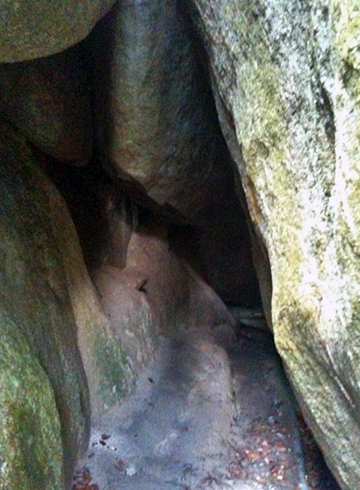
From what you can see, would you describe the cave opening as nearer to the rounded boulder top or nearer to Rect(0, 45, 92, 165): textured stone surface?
Rect(0, 45, 92, 165): textured stone surface

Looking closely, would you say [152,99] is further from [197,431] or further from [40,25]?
[197,431]

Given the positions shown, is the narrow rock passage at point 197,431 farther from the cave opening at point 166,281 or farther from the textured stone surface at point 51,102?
the textured stone surface at point 51,102

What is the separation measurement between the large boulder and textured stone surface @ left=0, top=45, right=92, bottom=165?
14 cm

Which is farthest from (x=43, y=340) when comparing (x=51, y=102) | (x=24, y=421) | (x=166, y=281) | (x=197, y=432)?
(x=166, y=281)

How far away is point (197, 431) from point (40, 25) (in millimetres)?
2733

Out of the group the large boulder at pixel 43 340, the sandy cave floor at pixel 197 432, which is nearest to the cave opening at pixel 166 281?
the sandy cave floor at pixel 197 432

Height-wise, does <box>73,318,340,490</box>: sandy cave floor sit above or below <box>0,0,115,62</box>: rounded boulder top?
below

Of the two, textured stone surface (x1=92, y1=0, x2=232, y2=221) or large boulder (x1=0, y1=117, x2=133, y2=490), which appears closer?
large boulder (x1=0, y1=117, x2=133, y2=490)

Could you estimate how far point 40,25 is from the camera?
7.00ft

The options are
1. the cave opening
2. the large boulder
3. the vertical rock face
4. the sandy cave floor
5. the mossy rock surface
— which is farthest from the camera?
the cave opening

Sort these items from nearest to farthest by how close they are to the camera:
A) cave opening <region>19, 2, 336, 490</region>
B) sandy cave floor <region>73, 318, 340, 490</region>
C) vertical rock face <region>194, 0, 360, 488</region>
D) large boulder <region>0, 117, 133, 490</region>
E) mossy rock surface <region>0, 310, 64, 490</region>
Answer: vertical rock face <region>194, 0, 360, 488</region> < mossy rock surface <region>0, 310, 64, 490</region> < large boulder <region>0, 117, 133, 490</region> < sandy cave floor <region>73, 318, 340, 490</region> < cave opening <region>19, 2, 336, 490</region>

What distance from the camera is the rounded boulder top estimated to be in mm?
2016

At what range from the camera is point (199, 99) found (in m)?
3.92

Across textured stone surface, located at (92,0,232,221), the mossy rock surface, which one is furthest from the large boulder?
textured stone surface, located at (92,0,232,221)
